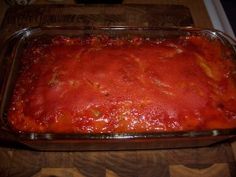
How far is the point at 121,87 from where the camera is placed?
1.56 meters

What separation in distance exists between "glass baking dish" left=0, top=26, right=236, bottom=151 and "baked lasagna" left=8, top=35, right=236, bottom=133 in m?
0.04

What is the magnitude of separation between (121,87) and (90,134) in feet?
1.19

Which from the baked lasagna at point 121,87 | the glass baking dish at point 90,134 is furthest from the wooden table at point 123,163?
the baked lasagna at point 121,87

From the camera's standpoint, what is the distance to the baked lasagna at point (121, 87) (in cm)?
147

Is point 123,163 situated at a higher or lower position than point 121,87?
lower

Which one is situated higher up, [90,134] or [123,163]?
[90,134]

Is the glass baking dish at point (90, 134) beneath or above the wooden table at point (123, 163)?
above

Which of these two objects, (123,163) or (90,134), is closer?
(90,134)

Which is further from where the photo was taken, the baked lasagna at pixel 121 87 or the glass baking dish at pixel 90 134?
the baked lasagna at pixel 121 87

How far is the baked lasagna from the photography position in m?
→ 1.47

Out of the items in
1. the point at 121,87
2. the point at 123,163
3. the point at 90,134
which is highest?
the point at 121,87

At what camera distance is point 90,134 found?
1.29 meters

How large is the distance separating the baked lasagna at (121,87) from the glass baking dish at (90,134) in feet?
0.15

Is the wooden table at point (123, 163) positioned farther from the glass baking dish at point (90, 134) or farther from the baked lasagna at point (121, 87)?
the baked lasagna at point (121, 87)
